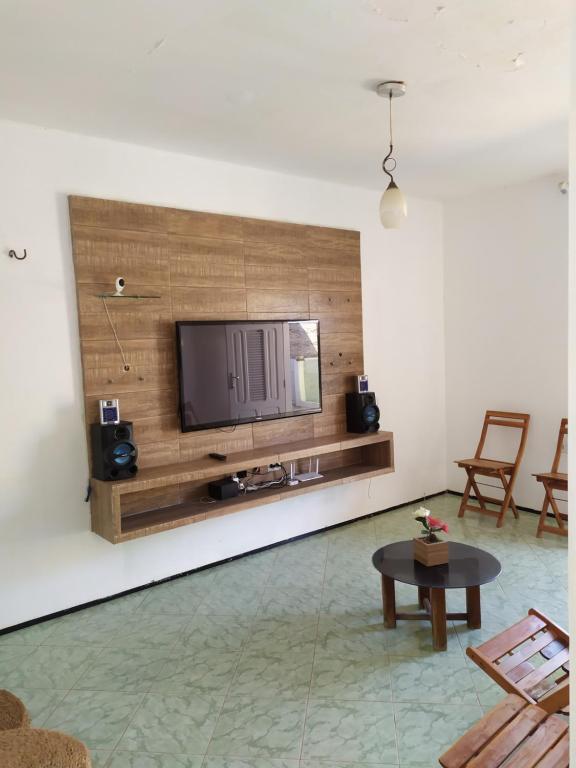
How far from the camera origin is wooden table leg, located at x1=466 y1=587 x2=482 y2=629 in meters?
2.81

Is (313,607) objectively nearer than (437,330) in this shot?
Yes

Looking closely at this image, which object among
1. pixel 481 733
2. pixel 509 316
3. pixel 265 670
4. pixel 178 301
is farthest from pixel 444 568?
pixel 509 316

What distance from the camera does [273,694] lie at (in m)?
2.38

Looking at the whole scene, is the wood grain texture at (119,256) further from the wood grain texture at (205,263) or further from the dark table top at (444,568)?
the dark table top at (444,568)

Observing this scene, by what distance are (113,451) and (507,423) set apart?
10.3 ft

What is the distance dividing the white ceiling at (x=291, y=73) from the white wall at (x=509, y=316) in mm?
932

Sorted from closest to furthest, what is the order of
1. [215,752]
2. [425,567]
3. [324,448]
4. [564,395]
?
[215,752] < [425,567] < [324,448] < [564,395]

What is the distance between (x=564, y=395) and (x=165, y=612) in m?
3.25

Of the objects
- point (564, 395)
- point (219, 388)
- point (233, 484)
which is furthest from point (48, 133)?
point (564, 395)

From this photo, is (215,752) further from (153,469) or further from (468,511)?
(468,511)

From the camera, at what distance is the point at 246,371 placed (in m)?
3.71

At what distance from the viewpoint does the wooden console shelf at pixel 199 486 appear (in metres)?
3.06

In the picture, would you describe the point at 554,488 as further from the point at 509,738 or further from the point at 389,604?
the point at 509,738

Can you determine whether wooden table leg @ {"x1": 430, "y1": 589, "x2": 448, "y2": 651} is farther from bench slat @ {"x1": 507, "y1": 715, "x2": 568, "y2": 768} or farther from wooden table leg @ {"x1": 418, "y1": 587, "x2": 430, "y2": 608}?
bench slat @ {"x1": 507, "y1": 715, "x2": 568, "y2": 768}
